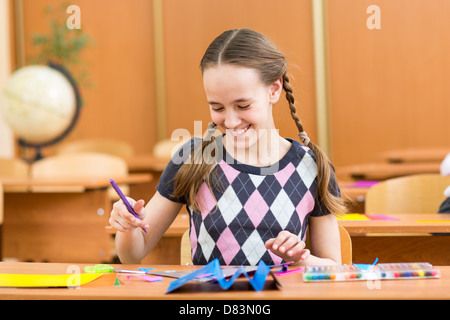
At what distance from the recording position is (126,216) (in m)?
1.11

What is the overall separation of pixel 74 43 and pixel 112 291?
4634 millimetres

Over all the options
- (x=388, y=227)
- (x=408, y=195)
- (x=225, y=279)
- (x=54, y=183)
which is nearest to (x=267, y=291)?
(x=225, y=279)

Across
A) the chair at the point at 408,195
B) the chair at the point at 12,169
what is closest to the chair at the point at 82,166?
the chair at the point at 12,169

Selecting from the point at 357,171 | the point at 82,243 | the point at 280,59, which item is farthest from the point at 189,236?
the point at 357,171

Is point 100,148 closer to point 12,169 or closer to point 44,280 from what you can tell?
point 12,169

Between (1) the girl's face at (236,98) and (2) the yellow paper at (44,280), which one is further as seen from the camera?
(1) the girl's face at (236,98)

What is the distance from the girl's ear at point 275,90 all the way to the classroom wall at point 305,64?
14.3 feet

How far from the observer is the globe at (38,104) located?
4.52 metres

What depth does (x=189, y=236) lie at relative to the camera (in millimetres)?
1444

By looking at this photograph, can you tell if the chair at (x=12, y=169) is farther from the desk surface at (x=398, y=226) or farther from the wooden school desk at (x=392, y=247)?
the desk surface at (x=398, y=226)

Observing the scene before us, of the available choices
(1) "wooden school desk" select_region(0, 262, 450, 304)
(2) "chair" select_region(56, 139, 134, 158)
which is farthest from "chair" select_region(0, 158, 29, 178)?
(1) "wooden school desk" select_region(0, 262, 450, 304)

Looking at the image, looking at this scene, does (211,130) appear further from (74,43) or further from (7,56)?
(7,56)

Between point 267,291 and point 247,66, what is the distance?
1.67ft

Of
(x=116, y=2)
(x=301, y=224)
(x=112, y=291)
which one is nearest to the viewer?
(x=112, y=291)
